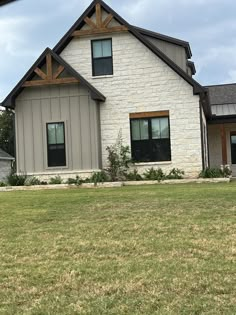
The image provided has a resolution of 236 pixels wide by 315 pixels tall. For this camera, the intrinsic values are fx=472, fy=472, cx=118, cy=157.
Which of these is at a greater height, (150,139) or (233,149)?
(150,139)

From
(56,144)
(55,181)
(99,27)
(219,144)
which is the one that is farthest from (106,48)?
(219,144)

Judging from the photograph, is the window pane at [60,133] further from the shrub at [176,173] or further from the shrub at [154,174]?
the shrub at [176,173]

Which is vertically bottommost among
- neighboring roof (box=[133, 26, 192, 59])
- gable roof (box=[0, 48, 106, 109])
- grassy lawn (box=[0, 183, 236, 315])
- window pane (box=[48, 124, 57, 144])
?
grassy lawn (box=[0, 183, 236, 315])

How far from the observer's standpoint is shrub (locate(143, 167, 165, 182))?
18141mm

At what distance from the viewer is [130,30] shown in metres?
19.0

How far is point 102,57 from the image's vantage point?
63.8ft

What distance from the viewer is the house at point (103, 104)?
1864cm

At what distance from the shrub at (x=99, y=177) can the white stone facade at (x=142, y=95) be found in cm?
75

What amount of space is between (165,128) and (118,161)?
2.29m

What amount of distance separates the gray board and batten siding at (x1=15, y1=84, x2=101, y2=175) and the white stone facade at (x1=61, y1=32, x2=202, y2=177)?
2.14 feet

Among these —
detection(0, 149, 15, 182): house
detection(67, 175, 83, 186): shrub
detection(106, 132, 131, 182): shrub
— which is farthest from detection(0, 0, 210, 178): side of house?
detection(0, 149, 15, 182): house

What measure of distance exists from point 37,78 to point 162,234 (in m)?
13.9

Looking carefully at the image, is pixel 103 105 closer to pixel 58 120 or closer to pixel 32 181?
pixel 58 120

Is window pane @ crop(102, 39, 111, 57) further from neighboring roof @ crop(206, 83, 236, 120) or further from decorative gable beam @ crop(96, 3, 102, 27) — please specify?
neighboring roof @ crop(206, 83, 236, 120)
